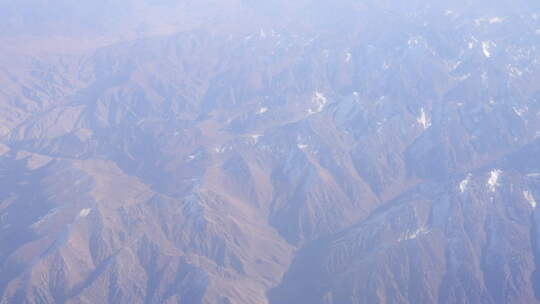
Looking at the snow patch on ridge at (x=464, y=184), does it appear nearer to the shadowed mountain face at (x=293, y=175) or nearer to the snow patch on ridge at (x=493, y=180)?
the shadowed mountain face at (x=293, y=175)

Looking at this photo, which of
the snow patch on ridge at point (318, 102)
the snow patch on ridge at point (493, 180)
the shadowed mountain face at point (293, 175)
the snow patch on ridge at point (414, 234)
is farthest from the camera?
the snow patch on ridge at point (318, 102)

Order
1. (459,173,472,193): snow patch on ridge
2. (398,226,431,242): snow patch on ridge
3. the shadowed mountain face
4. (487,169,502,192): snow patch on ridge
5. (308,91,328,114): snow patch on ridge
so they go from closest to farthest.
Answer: the shadowed mountain face
(398,226,431,242): snow patch on ridge
(459,173,472,193): snow patch on ridge
(487,169,502,192): snow patch on ridge
(308,91,328,114): snow patch on ridge

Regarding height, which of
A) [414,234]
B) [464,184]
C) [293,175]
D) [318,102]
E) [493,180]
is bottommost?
[318,102]

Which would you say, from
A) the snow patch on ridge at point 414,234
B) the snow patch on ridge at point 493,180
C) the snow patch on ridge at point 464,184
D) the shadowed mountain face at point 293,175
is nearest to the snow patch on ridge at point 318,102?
the shadowed mountain face at point 293,175

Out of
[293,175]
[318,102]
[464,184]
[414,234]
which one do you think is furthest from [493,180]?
[318,102]

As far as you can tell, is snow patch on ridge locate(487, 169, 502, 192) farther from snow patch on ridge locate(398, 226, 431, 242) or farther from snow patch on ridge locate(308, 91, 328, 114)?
snow patch on ridge locate(308, 91, 328, 114)

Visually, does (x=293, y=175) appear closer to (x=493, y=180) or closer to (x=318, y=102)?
(x=318, y=102)

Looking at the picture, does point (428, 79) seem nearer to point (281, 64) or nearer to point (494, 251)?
point (281, 64)

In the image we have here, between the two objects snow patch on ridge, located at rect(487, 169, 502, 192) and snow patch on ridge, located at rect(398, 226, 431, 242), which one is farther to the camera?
snow patch on ridge, located at rect(487, 169, 502, 192)

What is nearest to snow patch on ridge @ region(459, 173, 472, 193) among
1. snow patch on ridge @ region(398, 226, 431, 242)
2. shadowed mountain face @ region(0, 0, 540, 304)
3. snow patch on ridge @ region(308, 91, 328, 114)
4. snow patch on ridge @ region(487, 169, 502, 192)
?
shadowed mountain face @ region(0, 0, 540, 304)
